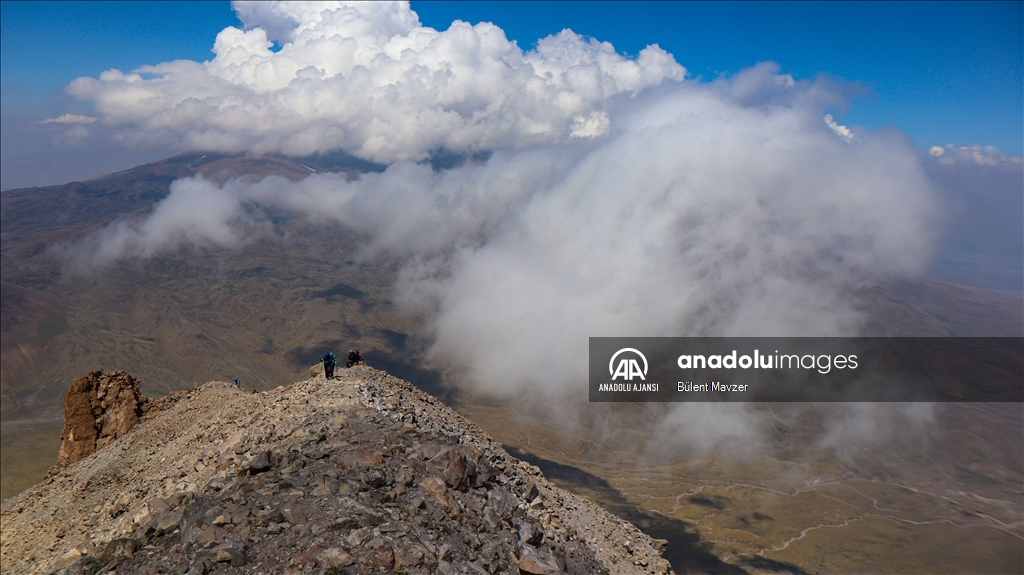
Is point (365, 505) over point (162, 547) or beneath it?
over

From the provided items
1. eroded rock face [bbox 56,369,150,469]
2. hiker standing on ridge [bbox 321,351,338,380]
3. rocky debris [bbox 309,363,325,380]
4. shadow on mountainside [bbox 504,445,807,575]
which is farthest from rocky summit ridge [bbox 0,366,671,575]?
shadow on mountainside [bbox 504,445,807,575]

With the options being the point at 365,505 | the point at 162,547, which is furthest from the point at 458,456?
the point at 162,547

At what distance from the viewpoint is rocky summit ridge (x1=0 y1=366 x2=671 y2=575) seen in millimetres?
16594

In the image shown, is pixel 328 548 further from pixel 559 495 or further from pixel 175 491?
pixel 559 495

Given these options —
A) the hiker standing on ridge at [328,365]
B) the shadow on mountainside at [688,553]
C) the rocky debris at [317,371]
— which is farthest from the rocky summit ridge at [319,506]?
the shadow on mountainside at [688,553]

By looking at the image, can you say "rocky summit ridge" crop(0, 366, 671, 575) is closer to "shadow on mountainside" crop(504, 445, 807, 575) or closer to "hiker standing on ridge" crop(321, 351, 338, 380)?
"hiker standing on ridge" crop(321, 351, 338, 380)

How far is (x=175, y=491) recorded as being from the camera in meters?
22.6

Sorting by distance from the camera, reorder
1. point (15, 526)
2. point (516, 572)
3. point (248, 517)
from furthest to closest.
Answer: point (15, 526), point (516, 572), point (248, 517)

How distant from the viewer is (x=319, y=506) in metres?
17.8

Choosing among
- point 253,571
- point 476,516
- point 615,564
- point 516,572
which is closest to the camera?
point 253,571

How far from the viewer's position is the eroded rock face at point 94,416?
142ft

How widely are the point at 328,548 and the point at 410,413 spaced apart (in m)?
12.3

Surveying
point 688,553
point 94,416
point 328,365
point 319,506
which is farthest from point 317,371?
point 688,553

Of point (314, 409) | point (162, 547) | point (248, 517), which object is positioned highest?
point (314, 409)
